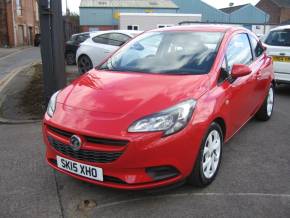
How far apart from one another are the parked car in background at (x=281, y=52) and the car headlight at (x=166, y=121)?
5.55 meters

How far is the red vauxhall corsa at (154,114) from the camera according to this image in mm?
3195

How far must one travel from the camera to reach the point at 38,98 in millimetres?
7707

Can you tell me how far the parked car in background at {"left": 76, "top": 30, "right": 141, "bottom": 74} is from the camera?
11.2 meters

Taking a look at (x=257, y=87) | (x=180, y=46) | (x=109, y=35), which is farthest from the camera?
(x=109, y=35)

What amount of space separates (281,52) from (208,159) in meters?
5.26

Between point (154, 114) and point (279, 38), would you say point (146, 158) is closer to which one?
point (154, 114)

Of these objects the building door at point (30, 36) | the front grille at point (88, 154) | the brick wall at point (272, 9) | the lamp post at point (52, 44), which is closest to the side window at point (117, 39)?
the lamp post at point (52, 44)

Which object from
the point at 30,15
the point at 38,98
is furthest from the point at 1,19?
the point at 38,98

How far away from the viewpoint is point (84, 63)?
1148cm

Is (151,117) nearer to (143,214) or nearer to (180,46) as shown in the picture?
(143,214)

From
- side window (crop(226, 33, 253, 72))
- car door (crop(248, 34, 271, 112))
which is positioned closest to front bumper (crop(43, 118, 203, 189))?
side window (crop(226, 33, 253, 72))

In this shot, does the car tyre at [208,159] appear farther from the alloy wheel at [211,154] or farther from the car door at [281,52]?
the car door at [281,52]

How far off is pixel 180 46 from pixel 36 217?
99.3 inches

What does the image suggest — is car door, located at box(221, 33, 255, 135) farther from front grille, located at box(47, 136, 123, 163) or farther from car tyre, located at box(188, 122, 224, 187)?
front grille, located at box(47, 136, 123, 163)
